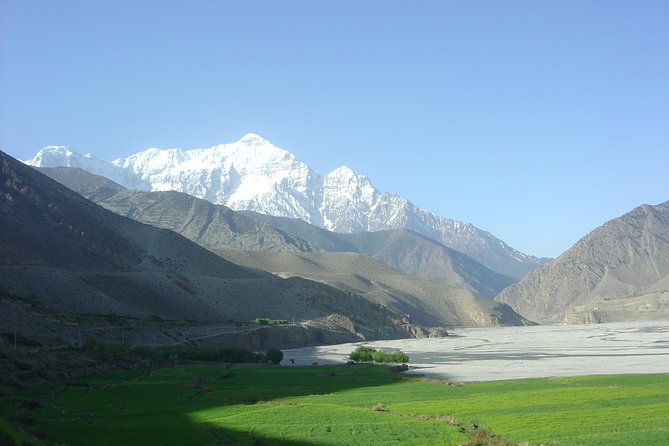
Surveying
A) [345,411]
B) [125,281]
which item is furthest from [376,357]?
[125,281]

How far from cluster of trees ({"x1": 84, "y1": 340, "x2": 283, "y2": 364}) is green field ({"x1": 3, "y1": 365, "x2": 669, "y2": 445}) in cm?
1065

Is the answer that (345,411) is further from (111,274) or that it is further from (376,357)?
(111,274)

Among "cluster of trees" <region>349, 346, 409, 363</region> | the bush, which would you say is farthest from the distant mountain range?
"cluster of trees" <region>349, 346, 409, 363</region>

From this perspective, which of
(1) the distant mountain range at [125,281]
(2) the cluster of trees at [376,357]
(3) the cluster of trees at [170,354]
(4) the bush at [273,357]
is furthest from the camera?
Result: (1) the distant mountain range at [125,281]

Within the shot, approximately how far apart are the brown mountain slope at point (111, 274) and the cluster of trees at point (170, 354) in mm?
32206

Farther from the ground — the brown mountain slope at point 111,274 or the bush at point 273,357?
the brown mountain slope at point 111,274

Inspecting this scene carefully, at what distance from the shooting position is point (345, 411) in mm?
42219

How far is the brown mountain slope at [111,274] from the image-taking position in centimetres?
12312

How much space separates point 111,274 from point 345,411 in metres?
112

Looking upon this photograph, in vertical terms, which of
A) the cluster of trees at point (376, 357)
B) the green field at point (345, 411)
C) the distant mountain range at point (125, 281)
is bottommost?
the cluster of trees at point (376, 357)

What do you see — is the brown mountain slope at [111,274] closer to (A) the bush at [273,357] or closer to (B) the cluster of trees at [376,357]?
(A) the bush at [273,357]

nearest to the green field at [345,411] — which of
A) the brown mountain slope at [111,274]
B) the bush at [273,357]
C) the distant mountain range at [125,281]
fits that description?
the bush at [273,357]

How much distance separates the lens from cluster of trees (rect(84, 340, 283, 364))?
250 feet

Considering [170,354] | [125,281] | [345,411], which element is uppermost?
[125,281]
